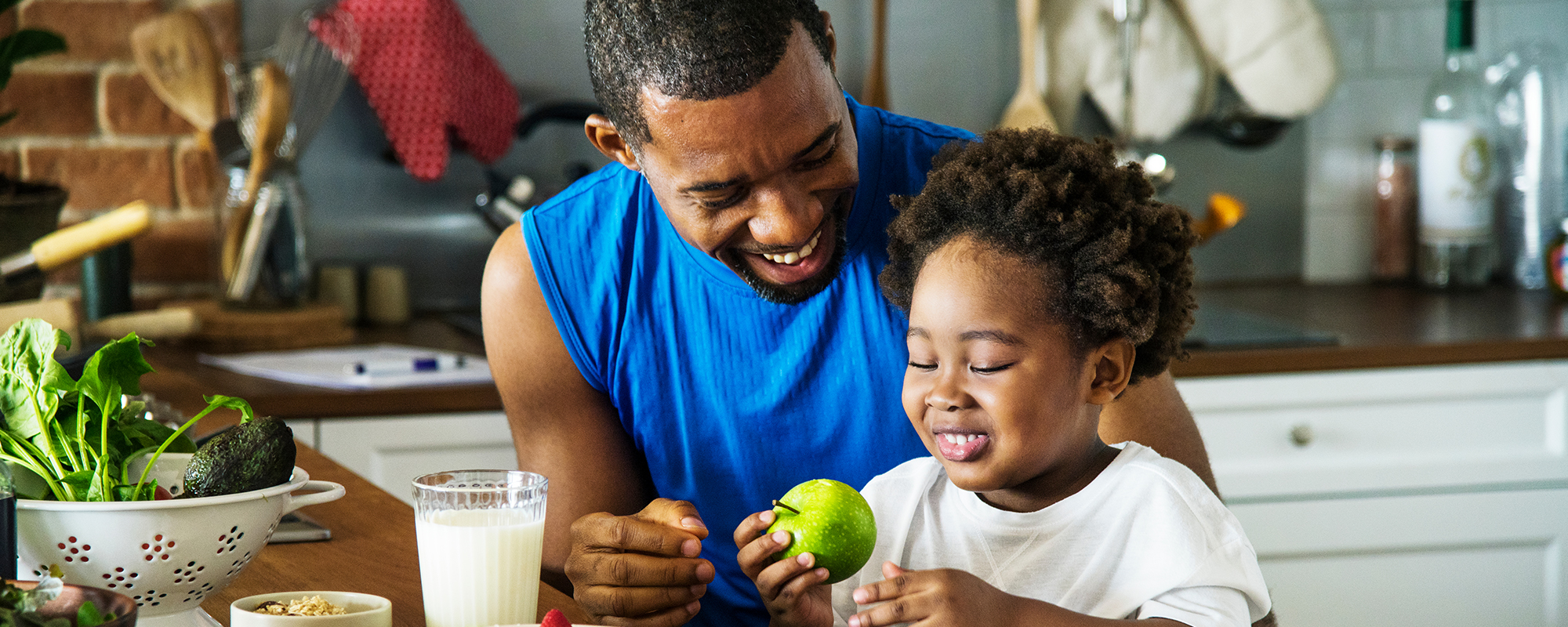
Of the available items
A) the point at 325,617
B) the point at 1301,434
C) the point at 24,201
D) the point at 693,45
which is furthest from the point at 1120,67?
the point at 325,617

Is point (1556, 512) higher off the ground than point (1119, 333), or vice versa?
point (1119, 333)

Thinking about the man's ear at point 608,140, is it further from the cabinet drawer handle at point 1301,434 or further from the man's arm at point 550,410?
the cabinet drawer handle at point 1301,434

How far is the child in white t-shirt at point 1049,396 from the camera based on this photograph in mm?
966

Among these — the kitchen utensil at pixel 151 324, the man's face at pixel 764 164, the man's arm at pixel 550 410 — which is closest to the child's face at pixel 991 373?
the man's face at pixel 764 164

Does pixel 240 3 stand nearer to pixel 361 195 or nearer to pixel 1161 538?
pixel 361 195

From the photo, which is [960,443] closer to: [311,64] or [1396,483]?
[1396,483]

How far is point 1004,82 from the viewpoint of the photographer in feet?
8.48

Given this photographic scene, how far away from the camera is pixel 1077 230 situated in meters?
1.01

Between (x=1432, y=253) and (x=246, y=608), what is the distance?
2.35 m

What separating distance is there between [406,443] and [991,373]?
104 cm

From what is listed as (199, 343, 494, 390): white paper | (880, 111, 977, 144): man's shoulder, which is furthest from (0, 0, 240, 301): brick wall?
(880, 111, 977, 144): man's shoulder

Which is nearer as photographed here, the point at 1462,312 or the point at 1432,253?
the point at 1462,312

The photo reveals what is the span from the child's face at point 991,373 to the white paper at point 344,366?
955 millimetres

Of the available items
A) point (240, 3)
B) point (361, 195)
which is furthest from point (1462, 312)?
point (240, 3)
